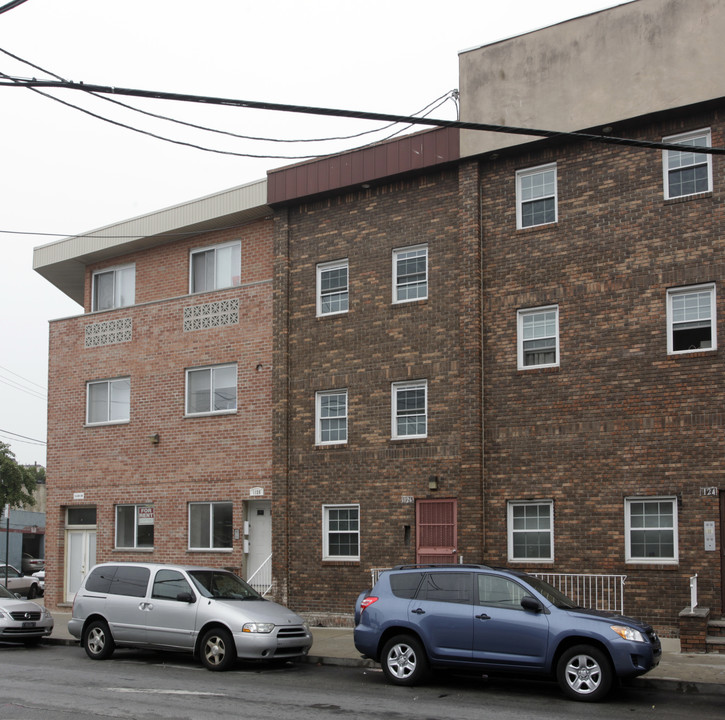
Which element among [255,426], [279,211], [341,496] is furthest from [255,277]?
[341,496]

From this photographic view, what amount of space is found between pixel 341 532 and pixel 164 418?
5.93 m

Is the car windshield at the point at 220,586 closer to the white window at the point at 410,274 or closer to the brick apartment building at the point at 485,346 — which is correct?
the brick apartment building at the point at 485,346

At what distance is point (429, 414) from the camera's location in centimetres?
2008

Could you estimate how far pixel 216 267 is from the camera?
24.4 meters

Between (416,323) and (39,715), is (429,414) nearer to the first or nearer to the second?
(416,323)

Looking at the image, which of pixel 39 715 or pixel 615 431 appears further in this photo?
pixel 615 431

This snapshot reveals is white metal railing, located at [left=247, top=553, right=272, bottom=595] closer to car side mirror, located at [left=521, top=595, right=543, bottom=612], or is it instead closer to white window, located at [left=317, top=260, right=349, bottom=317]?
white window, located at [left=317, top=260, right=349, bottom=317]

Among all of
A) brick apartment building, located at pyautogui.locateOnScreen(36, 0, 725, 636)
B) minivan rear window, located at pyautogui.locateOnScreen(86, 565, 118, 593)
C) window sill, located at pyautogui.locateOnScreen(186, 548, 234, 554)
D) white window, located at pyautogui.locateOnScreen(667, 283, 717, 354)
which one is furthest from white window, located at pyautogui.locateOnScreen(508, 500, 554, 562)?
minivan rear window, located at pyautogui.locateOnScreen(86, 565, 118, 593)

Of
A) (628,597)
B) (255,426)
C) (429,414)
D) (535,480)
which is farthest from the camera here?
(255,426)

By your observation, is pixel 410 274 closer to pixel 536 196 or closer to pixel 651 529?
pixel 536 196

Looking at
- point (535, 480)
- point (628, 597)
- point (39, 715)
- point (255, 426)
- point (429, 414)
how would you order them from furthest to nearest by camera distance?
point (255, 426) < point (429, 414) < point (535, 480) < point (628, 597) < point (39, 715)

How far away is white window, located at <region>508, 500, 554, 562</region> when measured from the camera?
18.5 meters

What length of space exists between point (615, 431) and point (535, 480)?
180 cm

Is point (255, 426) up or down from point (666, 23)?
down
